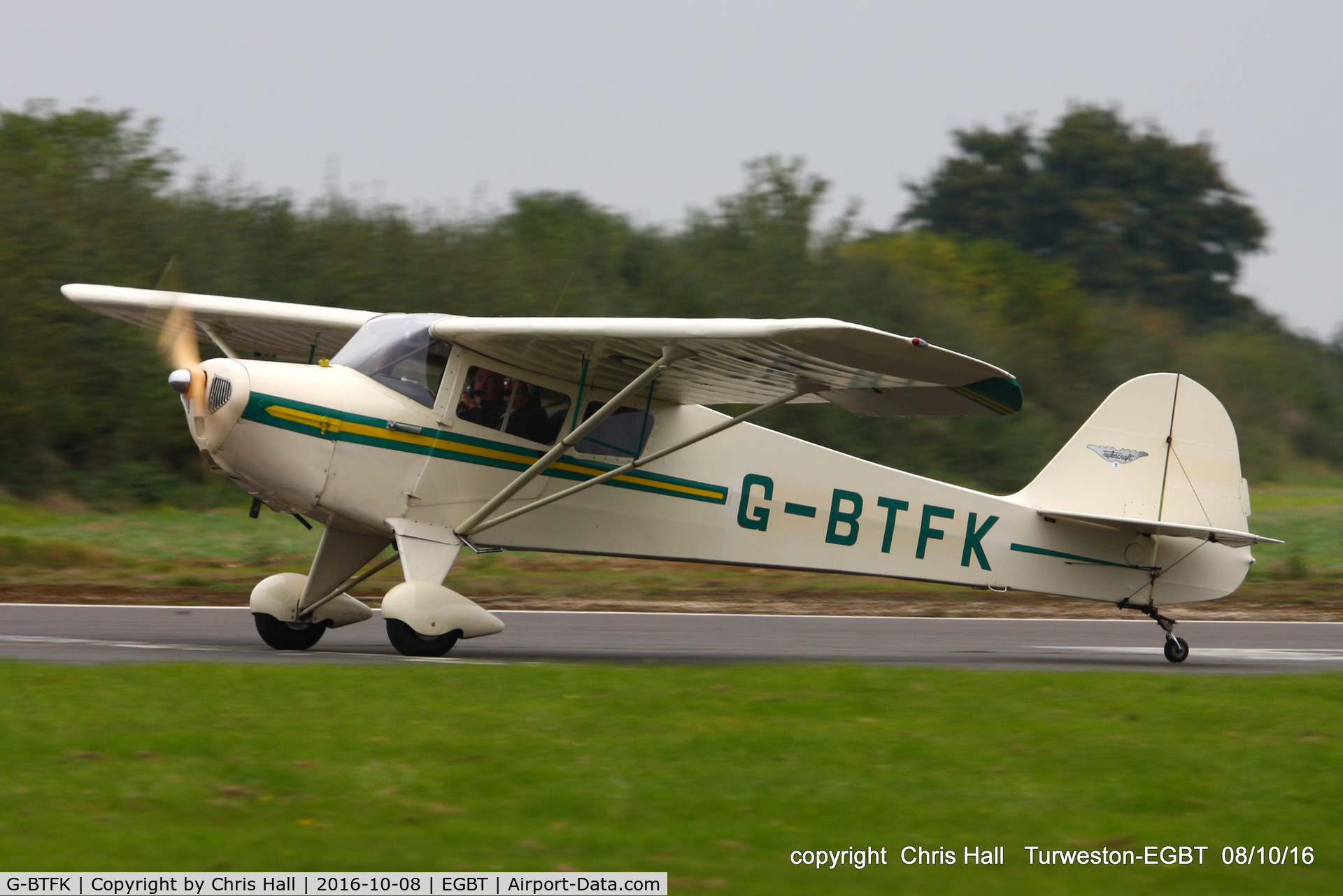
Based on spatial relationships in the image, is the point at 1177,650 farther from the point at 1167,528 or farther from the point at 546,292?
the point at 546,292

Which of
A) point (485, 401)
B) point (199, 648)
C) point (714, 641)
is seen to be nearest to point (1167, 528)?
point (714, 641)

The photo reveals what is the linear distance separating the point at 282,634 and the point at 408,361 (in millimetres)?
A: 2516

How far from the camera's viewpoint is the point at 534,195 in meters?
33.0

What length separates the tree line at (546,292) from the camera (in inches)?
906

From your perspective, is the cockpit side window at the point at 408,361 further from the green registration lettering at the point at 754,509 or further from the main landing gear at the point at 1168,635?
the main landing gear at the point at 1168,635

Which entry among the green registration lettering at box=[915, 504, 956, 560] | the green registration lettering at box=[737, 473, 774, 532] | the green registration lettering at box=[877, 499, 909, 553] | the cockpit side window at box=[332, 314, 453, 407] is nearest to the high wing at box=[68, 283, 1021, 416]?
the cockpit side window at box=[332, 314, 453, 407]

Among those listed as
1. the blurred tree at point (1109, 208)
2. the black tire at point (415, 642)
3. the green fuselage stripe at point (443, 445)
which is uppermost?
the blurred tree at point (1109, 208)

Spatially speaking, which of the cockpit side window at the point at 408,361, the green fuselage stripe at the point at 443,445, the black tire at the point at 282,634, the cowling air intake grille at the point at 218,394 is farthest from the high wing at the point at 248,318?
the black tire at the point at 282,634

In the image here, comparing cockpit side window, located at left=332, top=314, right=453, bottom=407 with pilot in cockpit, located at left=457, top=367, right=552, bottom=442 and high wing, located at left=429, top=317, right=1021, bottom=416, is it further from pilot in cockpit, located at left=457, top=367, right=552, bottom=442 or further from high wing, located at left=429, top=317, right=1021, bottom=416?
pilot in cockpit, located at left=457, top=367, right=552, bottom=442

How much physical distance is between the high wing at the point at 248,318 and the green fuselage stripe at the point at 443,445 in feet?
5.16

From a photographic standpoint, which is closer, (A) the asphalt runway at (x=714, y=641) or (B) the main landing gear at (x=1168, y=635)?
(A) the asphalt runway at (x=714, y=641)

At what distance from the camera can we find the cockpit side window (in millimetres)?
10484

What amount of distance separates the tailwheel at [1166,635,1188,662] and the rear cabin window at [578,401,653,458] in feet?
→ 16.6

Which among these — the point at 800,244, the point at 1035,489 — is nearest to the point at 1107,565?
the point at 1035,489
